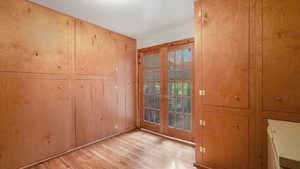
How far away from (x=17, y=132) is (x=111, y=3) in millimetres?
2422

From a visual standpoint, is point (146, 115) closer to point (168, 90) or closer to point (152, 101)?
point (152, 101)

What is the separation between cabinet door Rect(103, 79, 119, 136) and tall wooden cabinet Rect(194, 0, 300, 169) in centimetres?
203

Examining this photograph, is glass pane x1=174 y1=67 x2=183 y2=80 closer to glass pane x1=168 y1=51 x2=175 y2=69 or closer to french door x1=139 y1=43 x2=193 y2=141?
french door x1=139 y1=43 x2=193 y2=141

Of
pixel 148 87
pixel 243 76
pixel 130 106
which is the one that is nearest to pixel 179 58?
pixel 148 87

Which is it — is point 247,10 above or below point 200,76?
above

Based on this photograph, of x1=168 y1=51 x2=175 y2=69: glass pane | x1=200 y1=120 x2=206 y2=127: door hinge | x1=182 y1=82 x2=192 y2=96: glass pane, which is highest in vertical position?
x1=168 y1=51 x2=175 y2=69: glass pane

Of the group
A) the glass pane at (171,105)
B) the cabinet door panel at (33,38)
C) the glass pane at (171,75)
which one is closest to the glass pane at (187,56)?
the glass pane at (171,75)

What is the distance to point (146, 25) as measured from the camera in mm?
2916

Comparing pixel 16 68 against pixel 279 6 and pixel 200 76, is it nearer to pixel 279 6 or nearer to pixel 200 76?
pixel 200 76

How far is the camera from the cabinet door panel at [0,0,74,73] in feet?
5.90

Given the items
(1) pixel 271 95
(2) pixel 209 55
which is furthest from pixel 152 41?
(1) pixel 271 95

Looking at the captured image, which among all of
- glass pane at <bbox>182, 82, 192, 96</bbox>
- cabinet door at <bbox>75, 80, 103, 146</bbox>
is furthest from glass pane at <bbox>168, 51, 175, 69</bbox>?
cabinet door at <bbox>75, 80, 103, 146</bbox>

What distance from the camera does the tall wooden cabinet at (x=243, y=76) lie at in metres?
1.38

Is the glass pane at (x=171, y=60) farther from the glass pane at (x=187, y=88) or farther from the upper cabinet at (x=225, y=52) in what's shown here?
the upper cabinet at (x=225, y=52)
